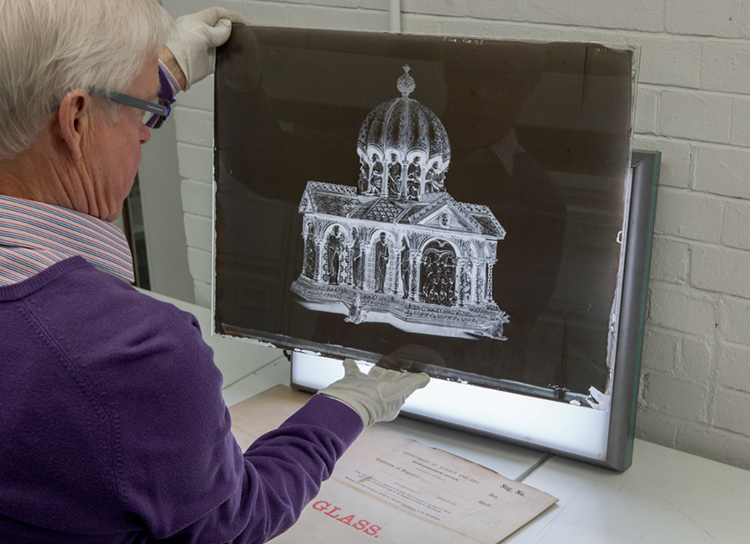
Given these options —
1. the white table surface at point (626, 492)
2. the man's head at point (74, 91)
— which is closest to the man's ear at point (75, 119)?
the man's head at point (74, 91)

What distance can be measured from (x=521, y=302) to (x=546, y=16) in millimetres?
590

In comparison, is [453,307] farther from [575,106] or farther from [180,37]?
[180,37]

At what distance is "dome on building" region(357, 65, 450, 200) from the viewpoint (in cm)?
102

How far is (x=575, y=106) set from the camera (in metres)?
0.92

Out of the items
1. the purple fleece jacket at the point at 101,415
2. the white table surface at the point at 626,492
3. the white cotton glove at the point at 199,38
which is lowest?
the white table surface at the point at 626,492

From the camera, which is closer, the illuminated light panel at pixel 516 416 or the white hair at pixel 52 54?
the white hair at pixel 52 54

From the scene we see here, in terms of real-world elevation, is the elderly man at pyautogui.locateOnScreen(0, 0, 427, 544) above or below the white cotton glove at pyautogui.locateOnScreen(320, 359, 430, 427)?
above

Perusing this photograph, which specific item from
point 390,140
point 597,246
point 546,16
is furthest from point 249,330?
point 546,16

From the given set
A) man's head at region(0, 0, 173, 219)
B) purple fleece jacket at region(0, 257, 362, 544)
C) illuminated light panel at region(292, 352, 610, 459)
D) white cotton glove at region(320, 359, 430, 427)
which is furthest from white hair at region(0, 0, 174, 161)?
illuminated light panel at region(292, 352, 610, 459)

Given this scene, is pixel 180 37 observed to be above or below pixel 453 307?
above

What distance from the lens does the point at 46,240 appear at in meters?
0.67

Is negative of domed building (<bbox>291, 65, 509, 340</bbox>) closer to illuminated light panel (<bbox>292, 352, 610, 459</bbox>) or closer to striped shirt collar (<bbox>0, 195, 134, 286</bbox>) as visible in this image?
illuminated light panel (<bbox>292, 352, 610, 459</bbox>)

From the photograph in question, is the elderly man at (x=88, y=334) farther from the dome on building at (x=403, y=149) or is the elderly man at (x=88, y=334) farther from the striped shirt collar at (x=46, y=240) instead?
the dome on building at (x=403, y=149)

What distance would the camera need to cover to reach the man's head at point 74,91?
62 centimetres
